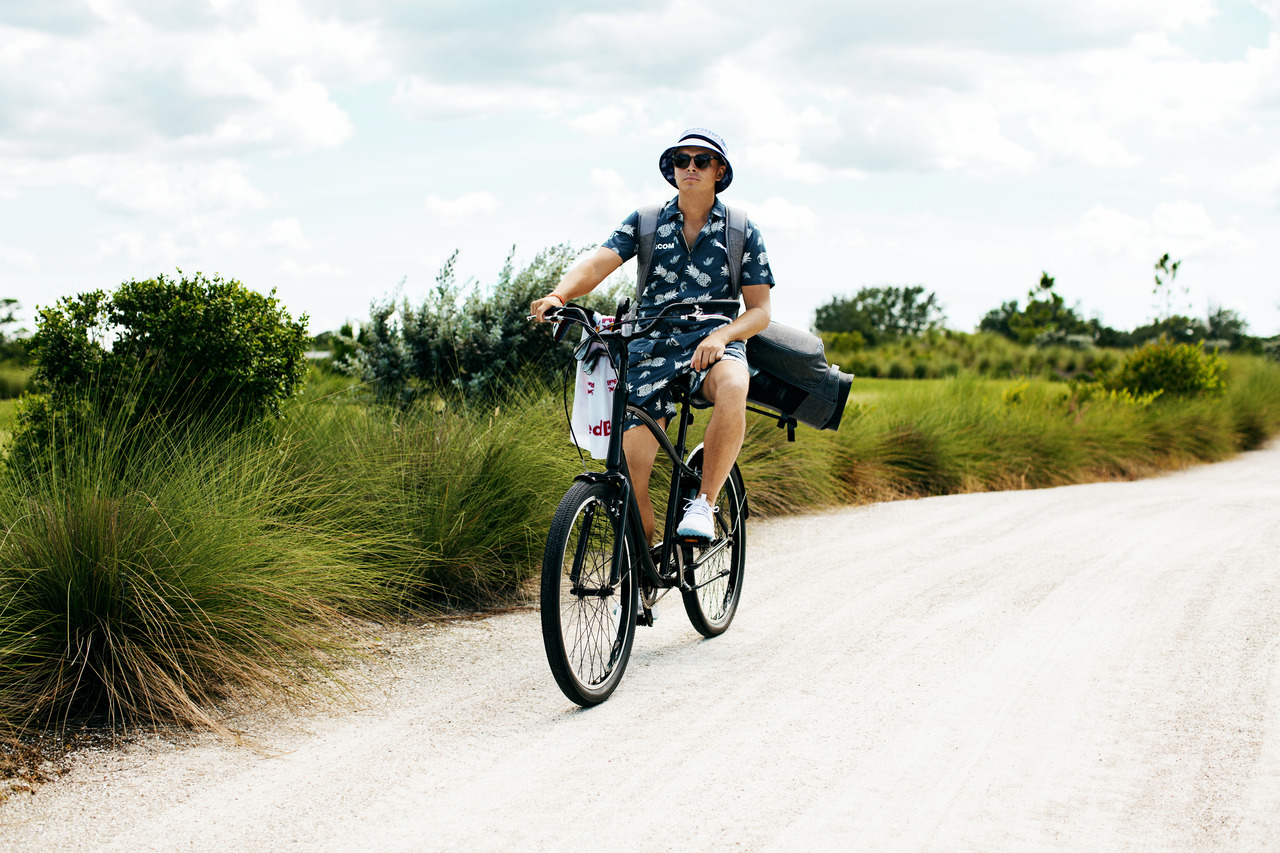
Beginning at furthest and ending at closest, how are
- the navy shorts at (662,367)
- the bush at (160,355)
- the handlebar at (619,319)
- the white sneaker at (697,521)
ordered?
the bush at (160,355) → the navy shorts at (662,367) → the white sneaker at (697,521) → the handlebar at (619,319)

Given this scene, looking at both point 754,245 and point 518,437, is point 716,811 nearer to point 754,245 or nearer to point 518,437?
point 754,245

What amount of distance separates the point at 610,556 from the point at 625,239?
144 cm

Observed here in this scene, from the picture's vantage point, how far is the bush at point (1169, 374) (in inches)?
650

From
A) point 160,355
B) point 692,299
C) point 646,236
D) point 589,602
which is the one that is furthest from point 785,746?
point 160,355

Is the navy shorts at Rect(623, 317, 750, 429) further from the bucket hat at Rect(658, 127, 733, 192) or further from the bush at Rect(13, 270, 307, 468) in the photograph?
the bush at Rect(13, 270, 307, 468)

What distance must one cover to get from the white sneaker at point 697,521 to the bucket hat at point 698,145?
4.68ft

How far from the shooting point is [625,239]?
4.54 m

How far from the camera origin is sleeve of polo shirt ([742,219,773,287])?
4492mm

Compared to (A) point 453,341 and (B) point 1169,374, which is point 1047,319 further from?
(A) point 453,341

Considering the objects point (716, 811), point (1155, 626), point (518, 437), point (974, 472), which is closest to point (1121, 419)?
point (974, 472)

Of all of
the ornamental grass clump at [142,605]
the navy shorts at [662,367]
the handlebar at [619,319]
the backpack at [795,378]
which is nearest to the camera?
the ornamental grass clump at [142,605]

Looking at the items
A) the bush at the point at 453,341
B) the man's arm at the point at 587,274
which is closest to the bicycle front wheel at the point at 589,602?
the man's arm at the point at 587,274

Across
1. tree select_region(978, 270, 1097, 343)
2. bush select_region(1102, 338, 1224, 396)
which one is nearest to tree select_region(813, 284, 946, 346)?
tree select_region(978, 270, 1097, 343)

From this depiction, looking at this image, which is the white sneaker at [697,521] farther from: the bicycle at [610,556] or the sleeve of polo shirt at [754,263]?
the sleeve of polo shirt at [754,263]
